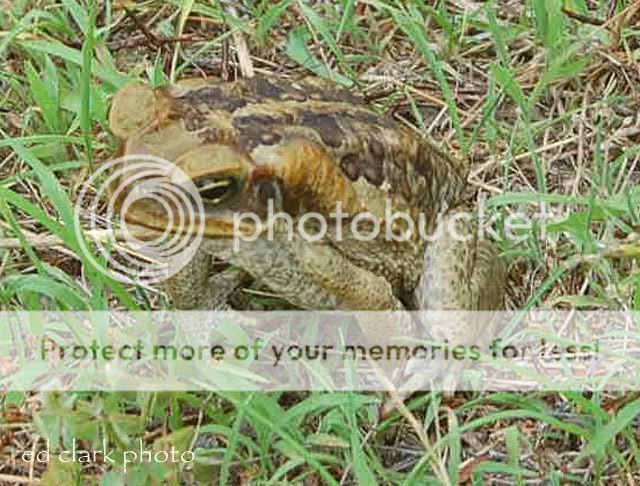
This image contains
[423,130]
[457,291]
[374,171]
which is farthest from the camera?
[423,130]

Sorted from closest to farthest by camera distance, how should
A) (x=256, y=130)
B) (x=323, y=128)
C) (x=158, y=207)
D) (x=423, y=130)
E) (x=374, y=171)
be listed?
(x=158, y=207) → (x=256, y=130) → (x=323, y=128) → (x=374, y=171) → (x=423, y=130)

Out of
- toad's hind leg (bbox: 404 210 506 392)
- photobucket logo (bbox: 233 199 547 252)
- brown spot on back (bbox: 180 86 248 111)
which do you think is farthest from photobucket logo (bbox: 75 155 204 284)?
toad's hind leg (bbox: 404 210 506 392)

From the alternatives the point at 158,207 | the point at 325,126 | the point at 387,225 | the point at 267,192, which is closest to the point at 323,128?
the point at 325,126

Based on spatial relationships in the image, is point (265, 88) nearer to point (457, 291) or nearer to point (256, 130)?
point (256, 130)

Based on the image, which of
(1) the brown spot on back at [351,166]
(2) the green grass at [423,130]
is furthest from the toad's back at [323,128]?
(2) the green grass at [423,130]

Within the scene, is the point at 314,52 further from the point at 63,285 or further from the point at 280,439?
the point at 280,439

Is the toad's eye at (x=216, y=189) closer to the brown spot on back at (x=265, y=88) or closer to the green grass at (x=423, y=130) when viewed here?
the brown spot on back at (x=265, y=88)
